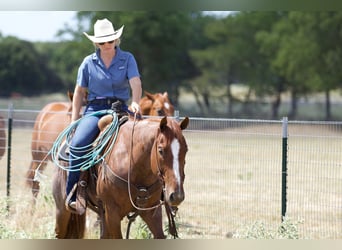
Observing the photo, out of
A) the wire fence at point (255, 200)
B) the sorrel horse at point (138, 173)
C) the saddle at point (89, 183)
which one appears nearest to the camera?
the sorrel horse at point (138, 173)

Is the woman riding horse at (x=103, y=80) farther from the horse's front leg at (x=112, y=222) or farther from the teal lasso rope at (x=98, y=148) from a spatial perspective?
the horse's front leg at (x=112, y=222)

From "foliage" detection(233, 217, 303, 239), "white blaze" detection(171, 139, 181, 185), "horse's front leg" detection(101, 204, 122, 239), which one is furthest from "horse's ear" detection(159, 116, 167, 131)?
"foliage" detection(233, 217, 303, 239)

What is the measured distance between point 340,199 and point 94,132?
4917mm

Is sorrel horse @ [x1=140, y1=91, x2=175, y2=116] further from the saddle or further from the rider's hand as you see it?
the rider's hand

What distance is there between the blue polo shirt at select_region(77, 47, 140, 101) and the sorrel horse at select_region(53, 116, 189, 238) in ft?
1.26

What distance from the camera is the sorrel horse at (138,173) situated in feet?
16.7

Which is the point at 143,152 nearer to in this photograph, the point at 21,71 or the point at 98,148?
the point at 98,148

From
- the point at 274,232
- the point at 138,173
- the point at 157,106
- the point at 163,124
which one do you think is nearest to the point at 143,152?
the point at 138,173

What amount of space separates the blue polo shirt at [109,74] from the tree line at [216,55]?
26.5m

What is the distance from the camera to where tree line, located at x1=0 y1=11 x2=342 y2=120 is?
32.5 meters

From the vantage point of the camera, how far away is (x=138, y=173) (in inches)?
218

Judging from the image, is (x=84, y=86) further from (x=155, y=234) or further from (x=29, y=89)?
(x=29, y=89)

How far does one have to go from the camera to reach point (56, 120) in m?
9.69

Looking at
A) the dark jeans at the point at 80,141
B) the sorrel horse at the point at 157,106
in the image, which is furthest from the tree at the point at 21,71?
the dark jeans at the point at 80,141
